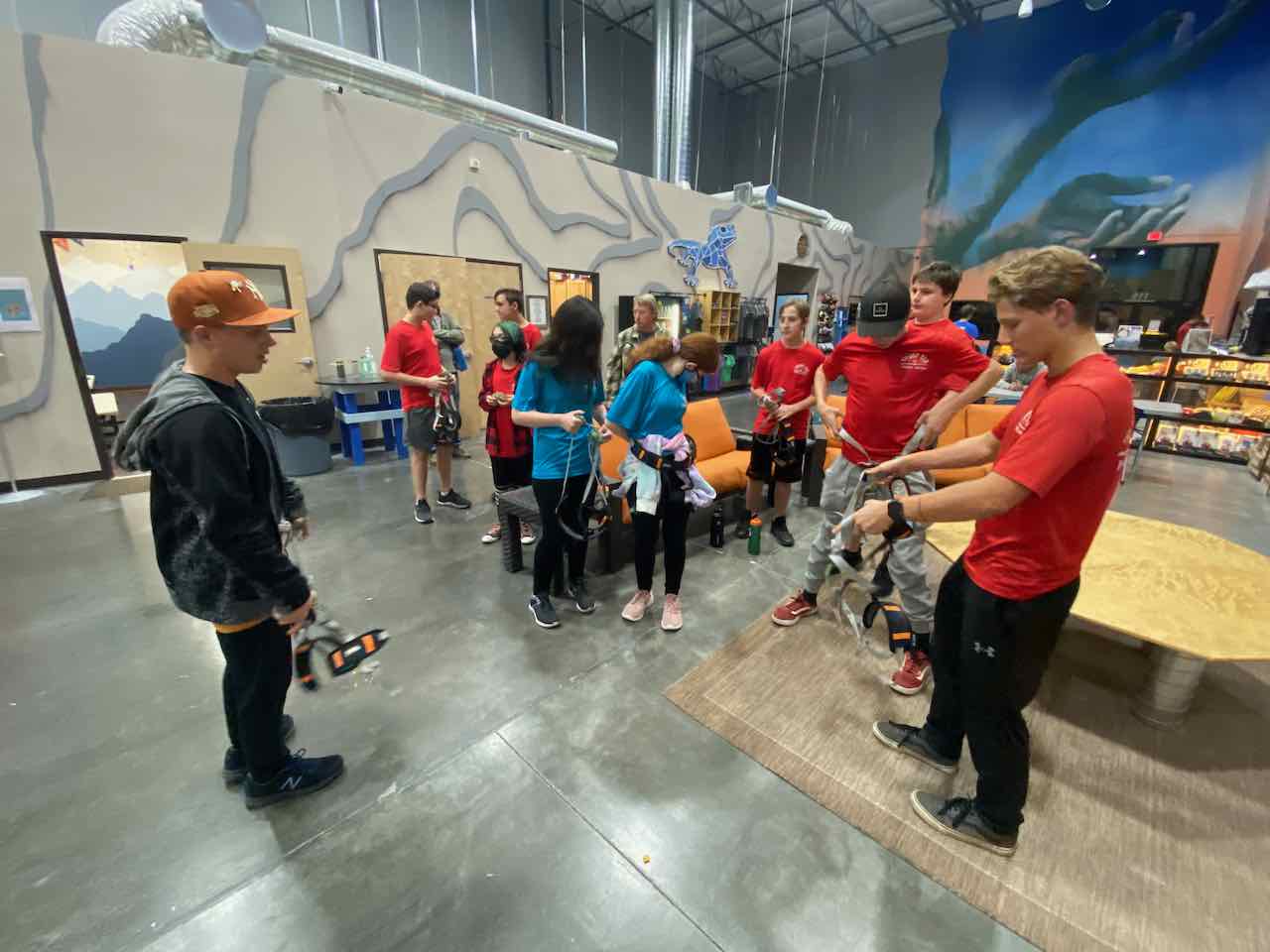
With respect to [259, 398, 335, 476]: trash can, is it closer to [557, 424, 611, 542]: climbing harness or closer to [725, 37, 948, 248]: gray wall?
[557, 424, 611, 542]: climbing harness

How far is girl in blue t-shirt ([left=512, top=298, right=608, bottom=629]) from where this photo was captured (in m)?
2.21

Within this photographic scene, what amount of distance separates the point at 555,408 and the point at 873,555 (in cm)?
147

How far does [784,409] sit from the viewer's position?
3.31 meters

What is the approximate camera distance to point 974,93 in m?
11.0

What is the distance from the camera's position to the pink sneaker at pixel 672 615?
2645 millimetres

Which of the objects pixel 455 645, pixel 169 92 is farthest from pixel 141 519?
pixel 169 92

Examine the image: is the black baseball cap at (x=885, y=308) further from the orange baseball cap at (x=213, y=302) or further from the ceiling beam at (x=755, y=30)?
the ceiling beam at (x=755, y=30)

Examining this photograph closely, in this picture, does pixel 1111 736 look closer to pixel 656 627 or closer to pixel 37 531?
pixel 656 627

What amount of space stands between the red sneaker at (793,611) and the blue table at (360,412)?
4005 mm

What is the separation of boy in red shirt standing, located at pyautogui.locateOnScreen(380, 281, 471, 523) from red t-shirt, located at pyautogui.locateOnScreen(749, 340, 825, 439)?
223cm

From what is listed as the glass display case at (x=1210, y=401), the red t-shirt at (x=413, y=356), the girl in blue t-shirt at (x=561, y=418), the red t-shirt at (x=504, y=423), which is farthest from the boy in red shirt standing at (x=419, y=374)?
the glass display case at (x=1210, y=401)

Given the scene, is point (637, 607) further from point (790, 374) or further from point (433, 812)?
point (790, 374)

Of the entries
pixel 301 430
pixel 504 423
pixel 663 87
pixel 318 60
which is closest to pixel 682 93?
pixel 663 87

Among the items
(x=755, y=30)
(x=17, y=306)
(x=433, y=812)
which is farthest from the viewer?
(x=755, y=30)
